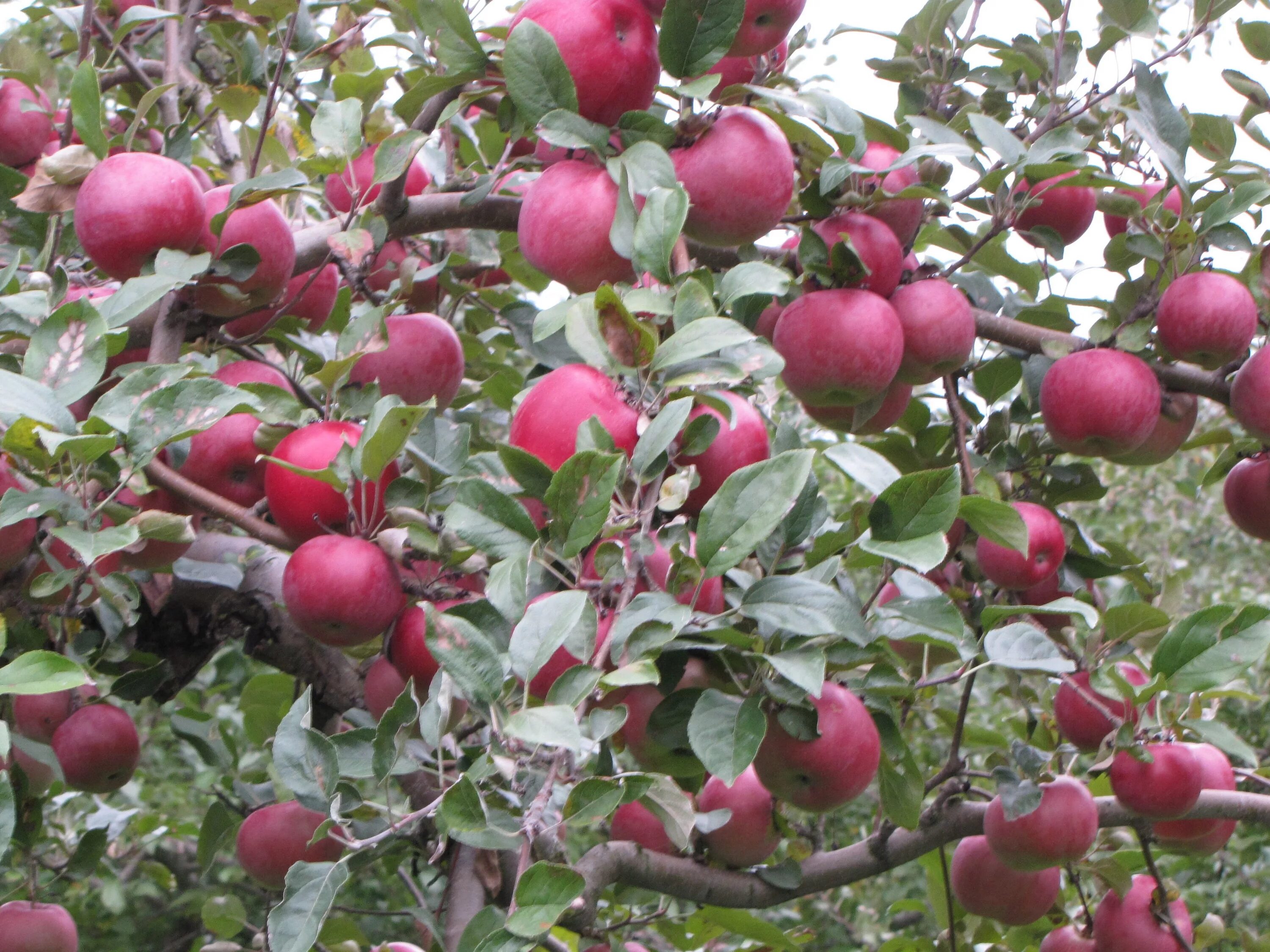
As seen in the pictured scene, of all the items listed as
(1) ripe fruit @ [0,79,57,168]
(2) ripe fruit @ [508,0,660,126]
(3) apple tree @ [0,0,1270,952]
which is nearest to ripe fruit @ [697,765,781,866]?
(3) apple tree @ [0,0,1270,952]

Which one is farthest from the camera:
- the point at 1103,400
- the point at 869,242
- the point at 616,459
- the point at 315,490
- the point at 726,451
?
the point at 1103,400

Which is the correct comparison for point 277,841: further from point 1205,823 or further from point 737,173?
point 1205,823

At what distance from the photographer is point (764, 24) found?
2.90ft

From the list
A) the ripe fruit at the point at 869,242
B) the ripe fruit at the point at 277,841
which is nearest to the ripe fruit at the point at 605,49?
the ripe fruit at the point at 869,242

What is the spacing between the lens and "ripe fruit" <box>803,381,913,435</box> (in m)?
1.12

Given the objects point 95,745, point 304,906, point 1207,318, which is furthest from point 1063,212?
point 95,745

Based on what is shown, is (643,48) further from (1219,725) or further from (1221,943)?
(1221,943)

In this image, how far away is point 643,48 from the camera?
84cm

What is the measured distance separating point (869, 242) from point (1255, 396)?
425 mm

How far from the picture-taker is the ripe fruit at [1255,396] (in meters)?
1.07

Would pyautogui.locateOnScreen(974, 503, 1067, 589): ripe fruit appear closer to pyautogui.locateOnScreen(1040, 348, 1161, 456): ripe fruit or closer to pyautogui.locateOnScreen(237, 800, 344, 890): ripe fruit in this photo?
pyautogui.locateOnScreen(1040, 348, 1161, 456): ripe fruit

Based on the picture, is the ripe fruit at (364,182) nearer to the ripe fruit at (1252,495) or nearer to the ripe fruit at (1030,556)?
the ripe fruit at (1030,556)

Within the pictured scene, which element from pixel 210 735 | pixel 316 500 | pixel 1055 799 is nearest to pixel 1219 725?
pixel 1055 799

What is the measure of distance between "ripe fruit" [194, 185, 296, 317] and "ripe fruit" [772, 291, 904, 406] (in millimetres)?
435
